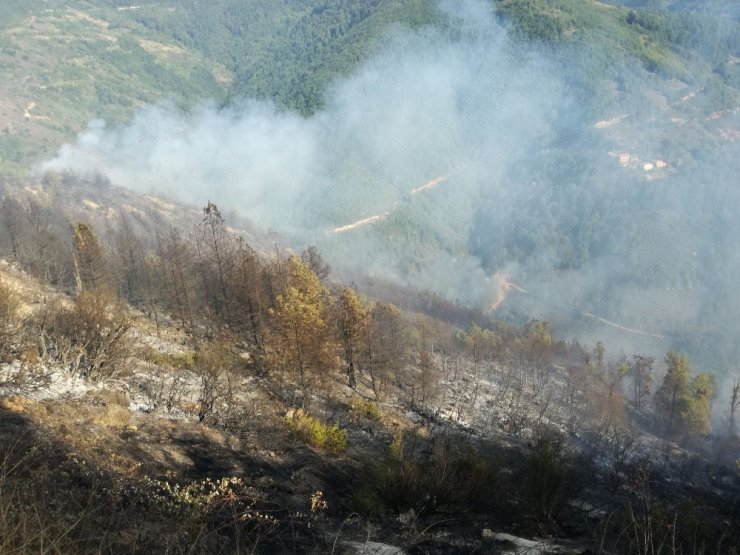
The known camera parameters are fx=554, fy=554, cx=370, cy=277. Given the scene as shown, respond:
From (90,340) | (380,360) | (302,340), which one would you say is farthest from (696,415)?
(90,340)

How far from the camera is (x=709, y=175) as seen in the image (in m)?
190

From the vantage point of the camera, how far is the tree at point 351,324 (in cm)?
3278

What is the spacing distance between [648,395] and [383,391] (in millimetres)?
56232

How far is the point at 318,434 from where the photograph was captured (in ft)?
61.2

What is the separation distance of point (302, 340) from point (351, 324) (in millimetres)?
5596

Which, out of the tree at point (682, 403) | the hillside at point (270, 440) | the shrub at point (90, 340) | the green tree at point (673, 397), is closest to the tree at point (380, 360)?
the hillside at point (270, 440)

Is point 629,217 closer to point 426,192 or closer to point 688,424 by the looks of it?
point 426,192

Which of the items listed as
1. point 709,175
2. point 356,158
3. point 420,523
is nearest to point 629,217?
point 709,175

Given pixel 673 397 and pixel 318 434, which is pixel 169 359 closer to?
pixel 318 434

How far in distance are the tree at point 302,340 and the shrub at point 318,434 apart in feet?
24.9

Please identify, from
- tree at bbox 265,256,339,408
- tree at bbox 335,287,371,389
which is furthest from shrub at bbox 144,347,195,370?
tree at bbox 335,287,371,389

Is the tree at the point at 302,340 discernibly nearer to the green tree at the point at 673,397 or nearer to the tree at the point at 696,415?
the green tree at the point at 673,397

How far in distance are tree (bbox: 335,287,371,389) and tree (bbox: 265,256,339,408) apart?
2252 millimetres

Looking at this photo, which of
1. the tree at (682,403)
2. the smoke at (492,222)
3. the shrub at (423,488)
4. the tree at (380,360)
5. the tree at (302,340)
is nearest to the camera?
the shrub at (423,488)
